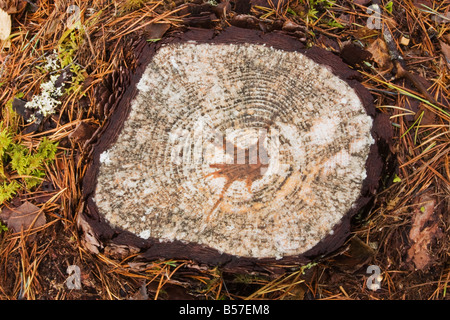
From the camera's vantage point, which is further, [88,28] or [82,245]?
[88,28]

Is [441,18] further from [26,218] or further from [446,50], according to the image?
[26,218]

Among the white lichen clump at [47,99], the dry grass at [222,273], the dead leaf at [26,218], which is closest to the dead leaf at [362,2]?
the dry grass at [222,273]

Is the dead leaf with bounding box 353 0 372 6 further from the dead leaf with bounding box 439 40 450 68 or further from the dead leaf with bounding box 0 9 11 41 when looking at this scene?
the dead leaf with bounding box 0 9 11 41

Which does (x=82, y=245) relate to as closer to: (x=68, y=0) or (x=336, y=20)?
(x=68, y=0)

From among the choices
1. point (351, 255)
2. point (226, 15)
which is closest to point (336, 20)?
point (226, 15)

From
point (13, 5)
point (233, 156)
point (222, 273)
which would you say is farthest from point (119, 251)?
point (13, 5)

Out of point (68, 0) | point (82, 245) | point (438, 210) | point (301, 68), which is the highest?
point (68, 0)
